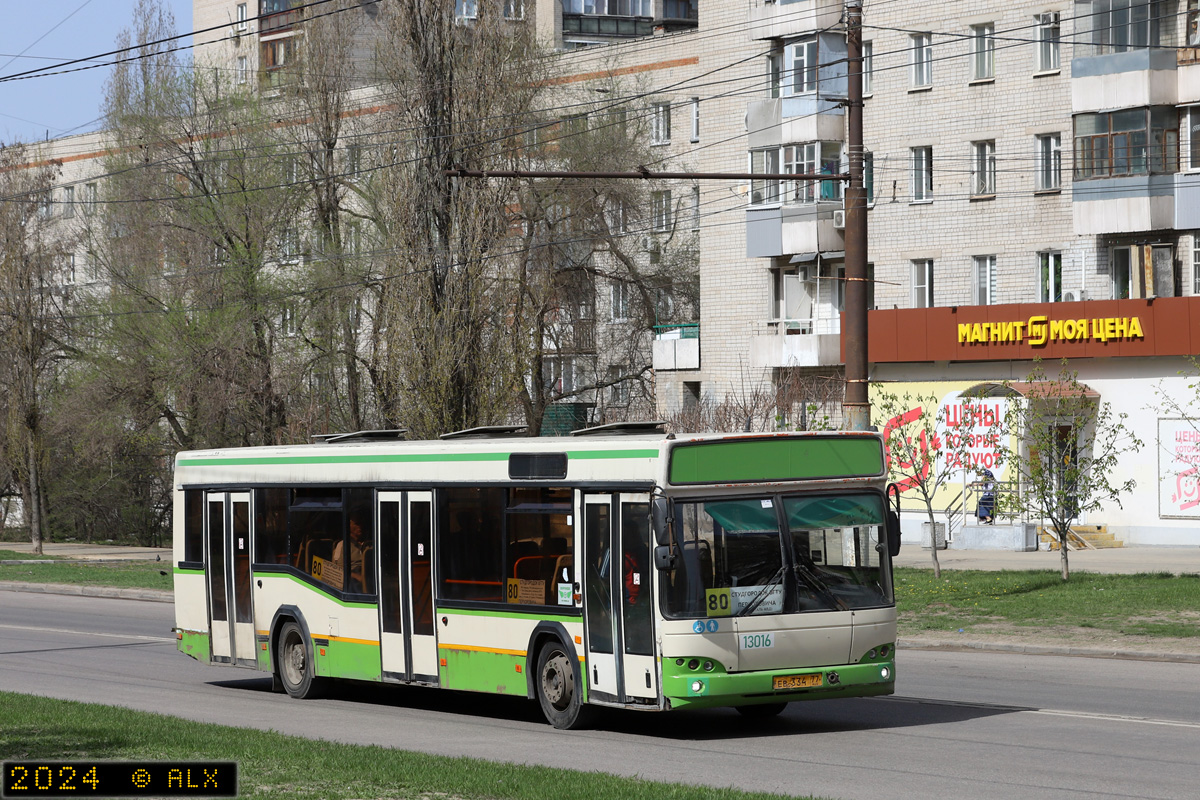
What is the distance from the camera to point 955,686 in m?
16.7

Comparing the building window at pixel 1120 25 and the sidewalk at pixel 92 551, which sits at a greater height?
the building window at pixel 1120 25

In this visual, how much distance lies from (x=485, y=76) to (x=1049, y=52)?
15.5 metres

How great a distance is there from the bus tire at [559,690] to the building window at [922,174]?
34.5m

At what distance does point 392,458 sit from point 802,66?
35.2m

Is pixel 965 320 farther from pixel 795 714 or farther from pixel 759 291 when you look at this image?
pixel 795 714

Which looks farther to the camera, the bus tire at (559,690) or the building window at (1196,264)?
the building window at (1196,264)

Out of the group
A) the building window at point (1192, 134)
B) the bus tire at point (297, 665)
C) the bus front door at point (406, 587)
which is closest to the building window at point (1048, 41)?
the building window at point (1192, 134)

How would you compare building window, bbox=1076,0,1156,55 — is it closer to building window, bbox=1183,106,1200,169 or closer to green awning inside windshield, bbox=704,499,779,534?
building window, bbox=1183,106,1200,169

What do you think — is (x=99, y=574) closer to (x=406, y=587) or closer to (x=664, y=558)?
(x=406, y=587)

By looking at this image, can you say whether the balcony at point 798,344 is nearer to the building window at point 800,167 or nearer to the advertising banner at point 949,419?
the advertising banner at point 949,419

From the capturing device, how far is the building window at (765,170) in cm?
4912

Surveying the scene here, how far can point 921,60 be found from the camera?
4609 cm

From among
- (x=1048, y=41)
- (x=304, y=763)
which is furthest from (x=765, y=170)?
(x=304, y=763)

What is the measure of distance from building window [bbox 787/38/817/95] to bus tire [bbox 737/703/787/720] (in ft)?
118
